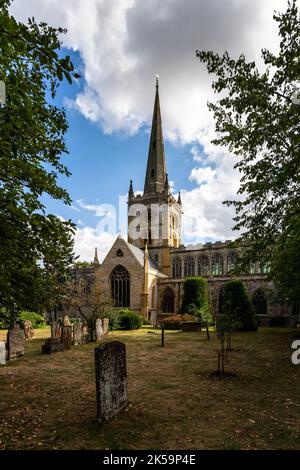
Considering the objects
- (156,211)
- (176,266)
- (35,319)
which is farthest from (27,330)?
(156,211)

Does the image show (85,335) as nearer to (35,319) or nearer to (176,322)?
(176,322)

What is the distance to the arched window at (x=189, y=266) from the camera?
151ft

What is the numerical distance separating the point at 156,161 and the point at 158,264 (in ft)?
57.6

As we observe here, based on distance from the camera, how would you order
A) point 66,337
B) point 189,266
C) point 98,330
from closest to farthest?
1. point 66,337
2. point 98,330
3. point 189,266

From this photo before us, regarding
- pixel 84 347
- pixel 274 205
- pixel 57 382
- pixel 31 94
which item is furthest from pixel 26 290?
pixel 84 347

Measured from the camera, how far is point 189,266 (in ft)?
152

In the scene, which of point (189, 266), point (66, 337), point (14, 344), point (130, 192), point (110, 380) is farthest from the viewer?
point (130, 192)

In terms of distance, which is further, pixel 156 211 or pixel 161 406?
pixel 156 211

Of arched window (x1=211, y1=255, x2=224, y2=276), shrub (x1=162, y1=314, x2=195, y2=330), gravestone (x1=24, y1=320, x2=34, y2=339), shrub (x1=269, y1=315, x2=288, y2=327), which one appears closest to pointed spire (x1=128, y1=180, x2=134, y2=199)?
arched window (x1=211, y1=255, x2=224, y2=276)

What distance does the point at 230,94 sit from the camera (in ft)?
28.5

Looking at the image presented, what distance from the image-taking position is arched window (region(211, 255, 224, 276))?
147ft

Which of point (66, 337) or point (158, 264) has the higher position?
point (158, 264)

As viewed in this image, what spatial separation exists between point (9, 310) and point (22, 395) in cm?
219
